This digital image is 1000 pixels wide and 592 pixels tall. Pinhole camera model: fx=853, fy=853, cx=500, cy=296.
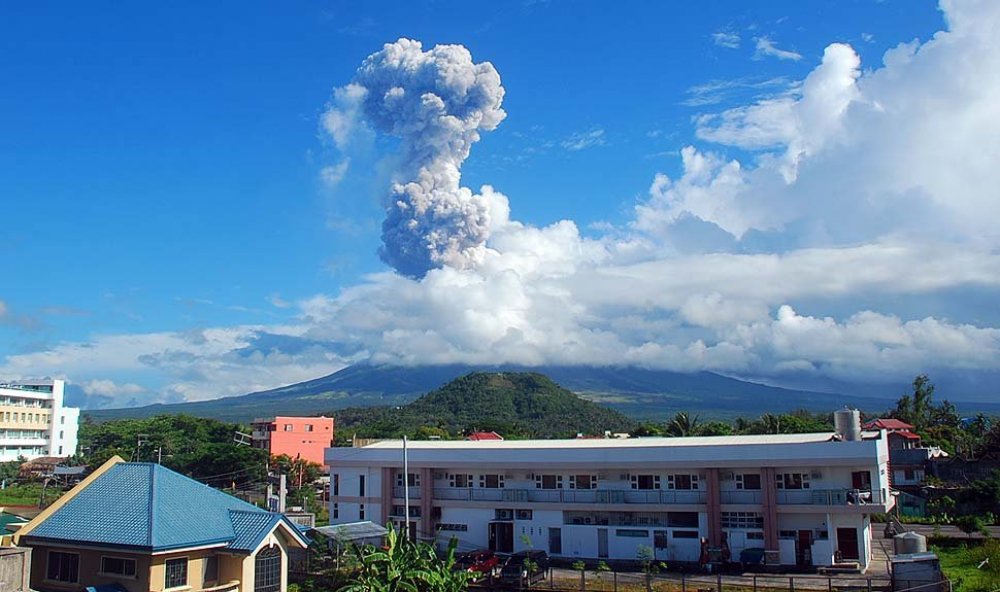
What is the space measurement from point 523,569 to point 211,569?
35.6 ft

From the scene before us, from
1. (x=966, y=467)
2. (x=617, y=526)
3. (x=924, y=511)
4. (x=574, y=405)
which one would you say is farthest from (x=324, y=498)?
(x=574, y=405)

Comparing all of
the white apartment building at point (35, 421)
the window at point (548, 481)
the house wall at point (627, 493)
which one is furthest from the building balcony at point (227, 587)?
the white apartment building at point (35, 421)

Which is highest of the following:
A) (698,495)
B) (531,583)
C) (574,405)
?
(574,405)

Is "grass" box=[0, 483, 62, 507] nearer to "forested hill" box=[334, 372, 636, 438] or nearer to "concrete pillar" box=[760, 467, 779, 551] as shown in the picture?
"concrete pillar" box=[760, 467, 779, 551]

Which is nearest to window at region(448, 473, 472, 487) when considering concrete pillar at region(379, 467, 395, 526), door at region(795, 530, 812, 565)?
concrete pillar at region(379, 467, 395, 526)

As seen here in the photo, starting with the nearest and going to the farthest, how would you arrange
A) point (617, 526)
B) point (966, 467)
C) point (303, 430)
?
1. point (617, 526)
2. point (966, 467)
3. point (303, 430)

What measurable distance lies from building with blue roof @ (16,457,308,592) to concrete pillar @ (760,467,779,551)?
16.1 m

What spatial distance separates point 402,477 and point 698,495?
1212 cm

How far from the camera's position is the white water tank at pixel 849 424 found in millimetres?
30484

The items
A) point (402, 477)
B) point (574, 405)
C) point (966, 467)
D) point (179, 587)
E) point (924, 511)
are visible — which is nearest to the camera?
point (179, 587)

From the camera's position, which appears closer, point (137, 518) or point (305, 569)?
point (137, 518)

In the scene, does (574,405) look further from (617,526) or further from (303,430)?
(617,526)

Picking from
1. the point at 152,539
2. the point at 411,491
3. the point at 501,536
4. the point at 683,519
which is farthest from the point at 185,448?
the point at 152,539

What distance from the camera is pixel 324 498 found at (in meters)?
53.3
